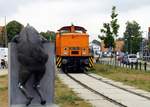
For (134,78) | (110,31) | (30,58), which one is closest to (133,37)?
(110,31)

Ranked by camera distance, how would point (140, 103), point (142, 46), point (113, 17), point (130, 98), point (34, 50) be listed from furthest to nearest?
point (142, 46), point (113, 17), point (130, 98), point (140, 103), point (34, 50)

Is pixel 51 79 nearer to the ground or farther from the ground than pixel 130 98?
farther from the ground

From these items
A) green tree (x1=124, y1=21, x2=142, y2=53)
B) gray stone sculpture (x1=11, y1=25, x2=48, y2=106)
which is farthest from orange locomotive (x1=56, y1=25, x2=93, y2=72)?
green tree (x1=124, y1=21, x2=142, y2=53)

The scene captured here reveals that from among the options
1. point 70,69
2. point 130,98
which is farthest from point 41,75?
point 70,69

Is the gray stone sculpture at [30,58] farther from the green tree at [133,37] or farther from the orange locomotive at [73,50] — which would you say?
the green tree at [133,37]

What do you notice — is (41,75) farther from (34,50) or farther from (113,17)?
(113,17)

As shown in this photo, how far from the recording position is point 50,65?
1220 cm

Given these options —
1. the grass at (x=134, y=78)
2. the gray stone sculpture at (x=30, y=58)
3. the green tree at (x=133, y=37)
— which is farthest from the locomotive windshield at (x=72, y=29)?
the green tree at (x=133, y=37)

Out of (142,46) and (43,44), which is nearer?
(43,44)

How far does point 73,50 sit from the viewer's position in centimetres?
4466

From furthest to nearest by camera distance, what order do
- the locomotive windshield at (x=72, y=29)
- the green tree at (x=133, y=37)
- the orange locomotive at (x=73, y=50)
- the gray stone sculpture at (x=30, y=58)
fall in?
1. the green tree at (x=133, y=37)
2. the locomotive windshield at (x=72, y=29)
3. the orange locomotive at (x=73, y=50)
4. the gray stone sculpture at (x=30, y=58)

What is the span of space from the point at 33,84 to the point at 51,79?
0.46m

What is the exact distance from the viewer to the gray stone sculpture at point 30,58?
1168 centimetres

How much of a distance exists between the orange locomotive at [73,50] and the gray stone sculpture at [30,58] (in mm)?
32278
